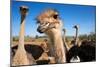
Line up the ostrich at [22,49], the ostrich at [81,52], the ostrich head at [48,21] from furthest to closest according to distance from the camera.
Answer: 1. the ostrich at [81,52]
2. the ostrich head at [48,21]
3. the ostrich at [22,49]

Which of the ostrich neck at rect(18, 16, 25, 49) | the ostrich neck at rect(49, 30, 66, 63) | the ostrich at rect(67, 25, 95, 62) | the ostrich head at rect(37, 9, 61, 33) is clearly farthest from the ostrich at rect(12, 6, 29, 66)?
the ostrich at rect(67, 25, 95, 62)

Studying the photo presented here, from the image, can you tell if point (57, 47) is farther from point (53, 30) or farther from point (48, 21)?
point (48, 21)

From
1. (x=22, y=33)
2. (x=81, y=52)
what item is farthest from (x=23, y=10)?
(x=81, y=52)

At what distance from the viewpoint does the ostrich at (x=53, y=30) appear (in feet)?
9.00

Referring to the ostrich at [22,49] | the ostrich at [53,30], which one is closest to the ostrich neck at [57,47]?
the ostrich at [53,30]

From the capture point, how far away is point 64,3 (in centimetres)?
284

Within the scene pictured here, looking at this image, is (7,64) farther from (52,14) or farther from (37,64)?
(52,14)

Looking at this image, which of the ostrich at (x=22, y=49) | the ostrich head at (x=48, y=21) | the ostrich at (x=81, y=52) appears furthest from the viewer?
the ostrich at (x=81, y=52)

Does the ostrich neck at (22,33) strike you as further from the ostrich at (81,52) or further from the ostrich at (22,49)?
the ostrich at (81,52)

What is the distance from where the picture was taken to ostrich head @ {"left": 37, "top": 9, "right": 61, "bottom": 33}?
273cm

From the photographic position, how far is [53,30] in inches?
110

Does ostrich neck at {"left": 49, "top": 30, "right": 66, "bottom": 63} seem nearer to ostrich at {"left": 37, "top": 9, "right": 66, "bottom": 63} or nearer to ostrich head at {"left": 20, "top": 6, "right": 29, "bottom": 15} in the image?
ostrich at {"left": 37, "top": 9, "right": 66, "bottom": 63}

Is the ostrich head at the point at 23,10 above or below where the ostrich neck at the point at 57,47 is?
above
